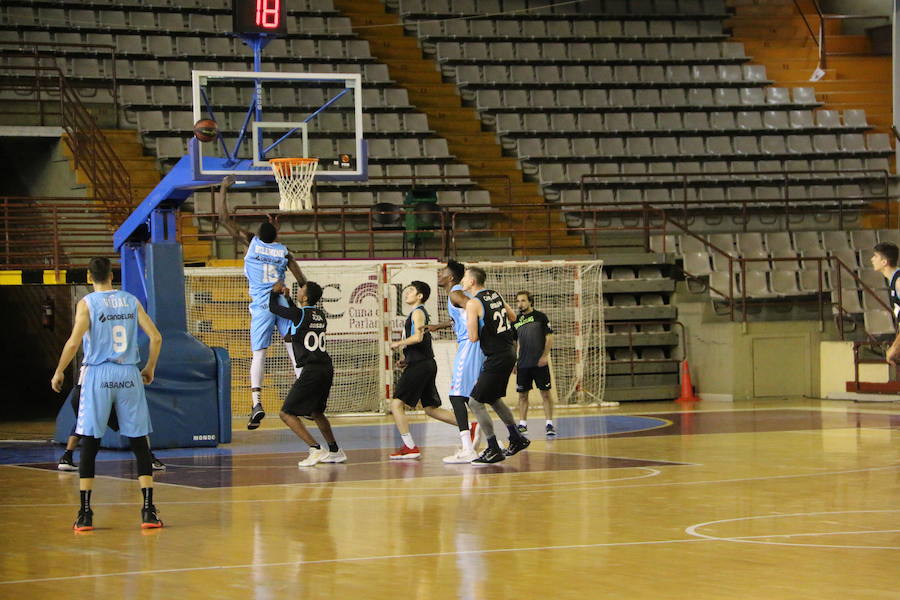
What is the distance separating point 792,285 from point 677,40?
814 centimetres

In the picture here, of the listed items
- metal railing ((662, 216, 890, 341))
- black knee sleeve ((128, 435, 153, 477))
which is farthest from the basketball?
metal railing ((662, 216, 890, 341))

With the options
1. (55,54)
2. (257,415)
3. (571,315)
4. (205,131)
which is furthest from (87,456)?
(55,54)

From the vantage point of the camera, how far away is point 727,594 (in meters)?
7.11

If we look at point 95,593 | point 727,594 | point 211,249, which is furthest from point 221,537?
point 211,249

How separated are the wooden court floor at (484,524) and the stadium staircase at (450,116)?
9.34 metres

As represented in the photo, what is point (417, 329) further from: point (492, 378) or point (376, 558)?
point (376, 558)

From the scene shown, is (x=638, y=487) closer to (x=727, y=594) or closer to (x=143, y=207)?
(x=727, y=594)

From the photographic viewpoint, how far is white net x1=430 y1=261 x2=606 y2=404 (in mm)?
22266

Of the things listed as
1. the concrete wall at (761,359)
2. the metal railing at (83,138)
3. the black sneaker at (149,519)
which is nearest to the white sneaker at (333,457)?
the black sneaker at (149,519)

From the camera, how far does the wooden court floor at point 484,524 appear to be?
7.51 meters

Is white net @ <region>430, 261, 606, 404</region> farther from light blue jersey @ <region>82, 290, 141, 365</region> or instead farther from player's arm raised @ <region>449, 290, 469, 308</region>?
light blue jersey @ <region>82, 290, 141, 365</region>

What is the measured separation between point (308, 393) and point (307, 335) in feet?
1.88

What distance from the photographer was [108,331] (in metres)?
9.63

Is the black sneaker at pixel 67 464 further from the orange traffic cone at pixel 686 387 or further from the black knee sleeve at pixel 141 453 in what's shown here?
the orange traffic cone at pixel 686 387
